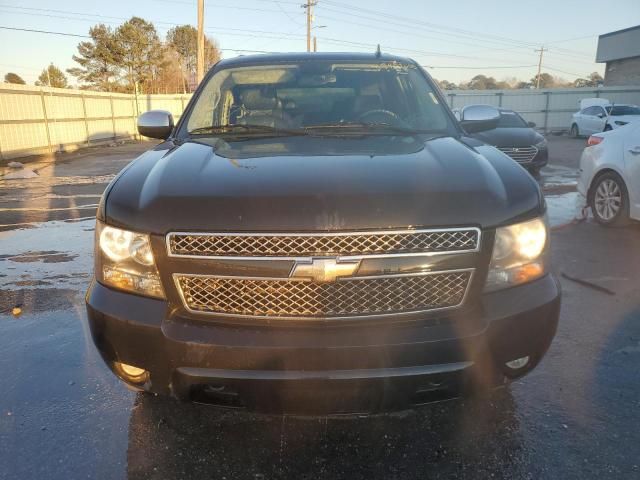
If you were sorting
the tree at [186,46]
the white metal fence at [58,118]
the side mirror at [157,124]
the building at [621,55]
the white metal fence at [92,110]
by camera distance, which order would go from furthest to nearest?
the tree at [186,46] → the building at [621,55] → the white metal fence at [92,110] → the white metal fence at [58,118] → the side mirror at [157,124]

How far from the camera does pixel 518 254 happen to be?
6.57 ft

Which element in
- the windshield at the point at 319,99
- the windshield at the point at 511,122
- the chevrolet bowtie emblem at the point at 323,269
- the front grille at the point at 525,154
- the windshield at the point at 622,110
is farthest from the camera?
the windshield at the point at 622,110

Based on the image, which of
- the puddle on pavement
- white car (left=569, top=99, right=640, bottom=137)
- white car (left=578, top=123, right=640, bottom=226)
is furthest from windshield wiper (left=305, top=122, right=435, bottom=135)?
white car (left=569, top=99, right=640, bottom=137)

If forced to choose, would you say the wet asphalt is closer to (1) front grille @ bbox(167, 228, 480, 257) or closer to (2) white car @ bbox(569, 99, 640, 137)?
(1) front grille @ bbox(167, 228, 480, 257)

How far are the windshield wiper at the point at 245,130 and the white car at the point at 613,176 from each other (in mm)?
4807

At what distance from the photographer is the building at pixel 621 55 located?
126 feet

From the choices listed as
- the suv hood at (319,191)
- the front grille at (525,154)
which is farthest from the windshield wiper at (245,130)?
the front grille at (525,154)

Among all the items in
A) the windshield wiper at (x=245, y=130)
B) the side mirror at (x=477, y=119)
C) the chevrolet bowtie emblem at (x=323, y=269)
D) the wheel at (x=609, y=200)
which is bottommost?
the wheel at (x=609, y=200)

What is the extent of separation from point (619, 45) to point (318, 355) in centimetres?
4739

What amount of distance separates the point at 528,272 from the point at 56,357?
9.08ft

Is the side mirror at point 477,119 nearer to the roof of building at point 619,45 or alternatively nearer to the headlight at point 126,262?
the headlight at point 126,262

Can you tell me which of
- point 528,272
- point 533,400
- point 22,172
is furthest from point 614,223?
point 22,172

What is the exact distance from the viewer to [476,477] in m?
2.08

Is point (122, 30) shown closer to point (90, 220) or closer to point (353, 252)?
point (90, 220)
